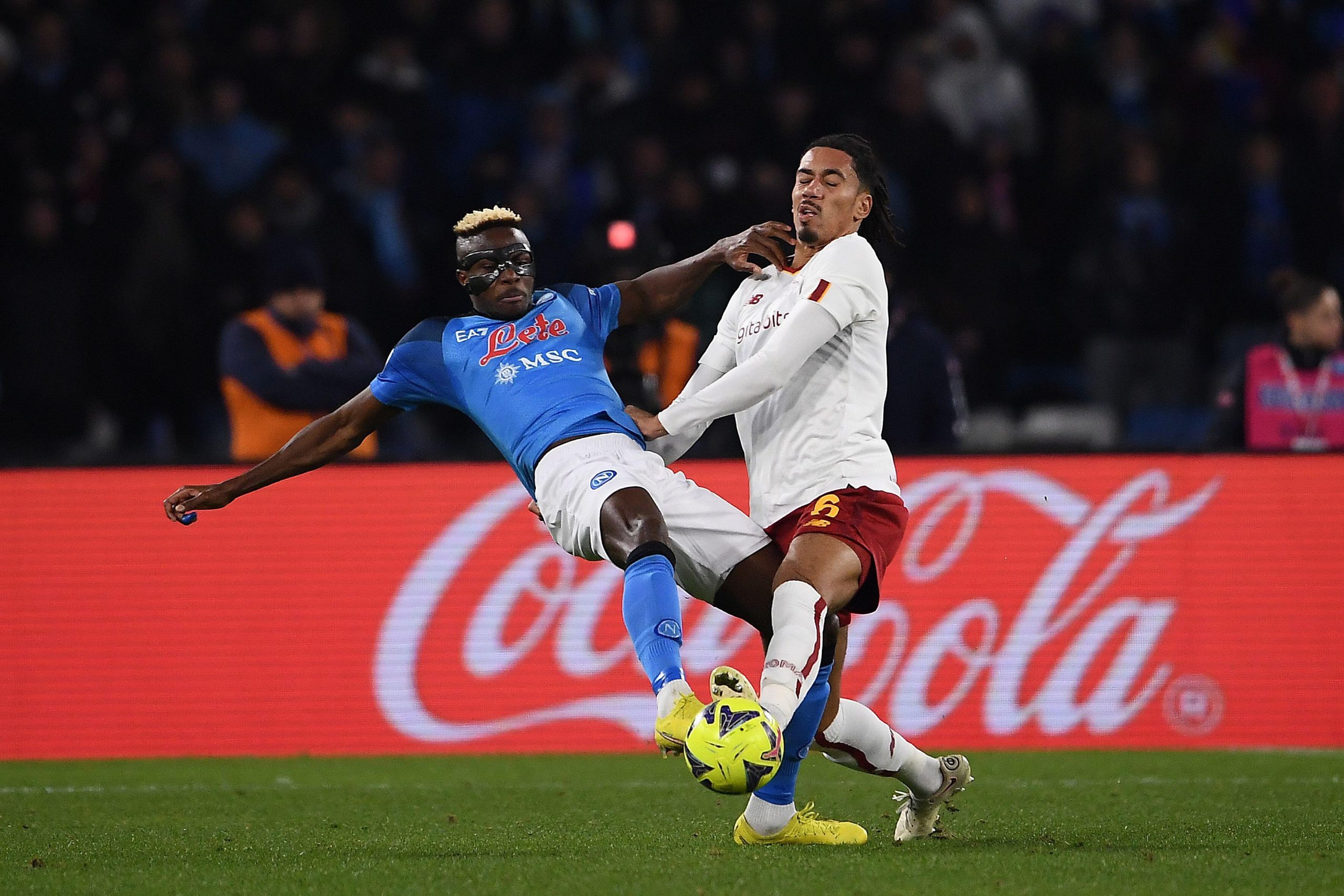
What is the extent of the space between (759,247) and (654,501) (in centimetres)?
100

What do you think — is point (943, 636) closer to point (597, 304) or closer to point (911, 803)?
point (911, 803)

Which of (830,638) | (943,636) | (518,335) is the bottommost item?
(943,636)

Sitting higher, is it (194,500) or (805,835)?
(194,500)

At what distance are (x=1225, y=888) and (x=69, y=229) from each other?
902cm

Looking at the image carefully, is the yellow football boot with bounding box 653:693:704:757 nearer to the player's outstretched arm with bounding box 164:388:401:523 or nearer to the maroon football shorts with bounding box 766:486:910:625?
the maroon football shorts with bounding box 766:486:910:625

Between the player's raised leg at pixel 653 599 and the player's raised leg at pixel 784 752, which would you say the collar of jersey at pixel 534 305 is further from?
the player's raised leg at pixel 784 752

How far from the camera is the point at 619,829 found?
6090mm

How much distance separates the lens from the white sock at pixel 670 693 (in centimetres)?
488

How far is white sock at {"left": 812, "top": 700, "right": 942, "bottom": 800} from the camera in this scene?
576cm

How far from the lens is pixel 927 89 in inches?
508

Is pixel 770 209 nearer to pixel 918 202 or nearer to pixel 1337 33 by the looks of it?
pixel 918 202

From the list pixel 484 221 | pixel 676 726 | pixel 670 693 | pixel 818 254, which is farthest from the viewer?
pixel 484 221

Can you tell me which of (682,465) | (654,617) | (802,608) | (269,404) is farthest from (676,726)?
(269,404)

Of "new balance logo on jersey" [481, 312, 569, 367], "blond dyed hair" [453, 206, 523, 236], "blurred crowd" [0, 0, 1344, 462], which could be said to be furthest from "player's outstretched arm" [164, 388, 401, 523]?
"blurred crowd" [0, 0, 1344, 462]
